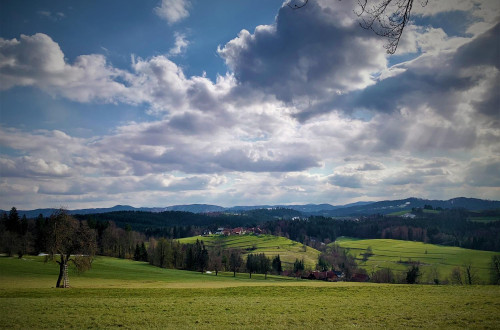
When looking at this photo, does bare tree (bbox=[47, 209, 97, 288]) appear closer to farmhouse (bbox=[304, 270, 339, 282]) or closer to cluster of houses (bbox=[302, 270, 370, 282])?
farmhouse (bbox=[304, 270, 339, 282])

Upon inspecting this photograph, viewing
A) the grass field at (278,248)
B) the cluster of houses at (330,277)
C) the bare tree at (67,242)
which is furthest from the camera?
the grass field at (278,248)

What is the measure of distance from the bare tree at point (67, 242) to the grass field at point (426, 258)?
331 feet

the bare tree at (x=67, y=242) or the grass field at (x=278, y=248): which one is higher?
the bare tree at (x=67, y=242)

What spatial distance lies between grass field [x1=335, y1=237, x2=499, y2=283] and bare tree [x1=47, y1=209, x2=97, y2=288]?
101 meters

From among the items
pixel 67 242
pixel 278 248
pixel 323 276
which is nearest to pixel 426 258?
pixel 323 276

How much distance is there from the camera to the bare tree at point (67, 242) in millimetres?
38781

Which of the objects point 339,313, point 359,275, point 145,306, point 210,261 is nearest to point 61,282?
point 145,306

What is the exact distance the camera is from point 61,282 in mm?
43031

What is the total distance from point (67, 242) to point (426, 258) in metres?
139

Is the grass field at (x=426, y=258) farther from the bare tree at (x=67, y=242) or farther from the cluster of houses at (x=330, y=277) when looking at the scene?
the bare tree at (x=67, y=242)

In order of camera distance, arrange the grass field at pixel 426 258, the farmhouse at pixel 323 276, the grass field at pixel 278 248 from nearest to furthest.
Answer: the farmhouse at pixel 323 276, the grass field at pixel 426 258, the grass field at pixel 278 248

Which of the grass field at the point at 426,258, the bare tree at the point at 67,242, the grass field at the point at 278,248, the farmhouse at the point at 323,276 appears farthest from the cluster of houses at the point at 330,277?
the bare tree at the point at 67,242

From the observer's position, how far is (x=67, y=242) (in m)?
39.5

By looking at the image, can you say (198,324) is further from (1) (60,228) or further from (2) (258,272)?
(2) (258,272)
